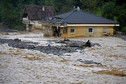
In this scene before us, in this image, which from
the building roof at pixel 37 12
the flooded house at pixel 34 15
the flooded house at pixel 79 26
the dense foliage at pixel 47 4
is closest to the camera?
the flooded house at pixel 79 26

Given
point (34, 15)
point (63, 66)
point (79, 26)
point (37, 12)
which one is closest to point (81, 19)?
point (79, 26)

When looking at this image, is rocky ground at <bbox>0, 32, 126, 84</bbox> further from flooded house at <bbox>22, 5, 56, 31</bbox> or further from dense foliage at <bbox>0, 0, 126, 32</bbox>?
flooded house at <bbox>22, 5, 56, 31</bbox>

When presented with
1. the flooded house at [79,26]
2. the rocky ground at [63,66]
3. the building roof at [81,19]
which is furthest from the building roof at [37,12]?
the rocky ground at [63,66]

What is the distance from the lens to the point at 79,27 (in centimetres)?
3241

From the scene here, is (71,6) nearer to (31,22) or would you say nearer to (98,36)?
(31,22)

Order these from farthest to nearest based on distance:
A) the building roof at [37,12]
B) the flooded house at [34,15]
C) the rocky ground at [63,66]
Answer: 1. the building roof at [37,12]
2. the flooded house at [34,15]
3. the rocky ground at [63,66]

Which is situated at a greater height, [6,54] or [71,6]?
[71,6]

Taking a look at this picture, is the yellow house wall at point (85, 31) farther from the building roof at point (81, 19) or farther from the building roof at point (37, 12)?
the building roof at point (37, 12)

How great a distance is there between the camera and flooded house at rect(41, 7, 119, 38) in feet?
104

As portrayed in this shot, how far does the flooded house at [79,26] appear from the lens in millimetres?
31625

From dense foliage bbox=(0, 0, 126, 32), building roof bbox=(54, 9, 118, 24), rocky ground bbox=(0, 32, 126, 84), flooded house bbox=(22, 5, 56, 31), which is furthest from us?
dense foliage bbox=(0, 0, 126, 32)

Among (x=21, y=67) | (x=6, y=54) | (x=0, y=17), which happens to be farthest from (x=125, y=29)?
(x=0, y=17)

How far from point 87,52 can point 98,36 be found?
13.6m


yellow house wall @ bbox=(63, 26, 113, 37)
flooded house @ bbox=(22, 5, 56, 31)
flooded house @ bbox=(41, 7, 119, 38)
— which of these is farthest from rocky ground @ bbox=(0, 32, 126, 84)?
flooded house @ bbox=(22, 5, 56, 31)
